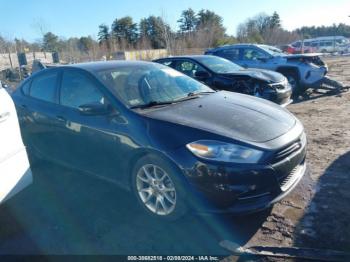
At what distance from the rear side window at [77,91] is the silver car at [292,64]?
738cm

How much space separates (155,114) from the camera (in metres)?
3.13

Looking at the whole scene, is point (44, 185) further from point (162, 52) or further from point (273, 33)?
point (273, 33)

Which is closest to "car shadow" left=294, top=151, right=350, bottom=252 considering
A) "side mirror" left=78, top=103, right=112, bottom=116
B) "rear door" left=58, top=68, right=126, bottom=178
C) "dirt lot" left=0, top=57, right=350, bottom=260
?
"dirt lot" left=0, top=57, right=350, bottom=260

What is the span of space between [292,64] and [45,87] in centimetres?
751

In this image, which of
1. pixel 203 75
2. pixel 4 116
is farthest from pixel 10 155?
pixel 203 75

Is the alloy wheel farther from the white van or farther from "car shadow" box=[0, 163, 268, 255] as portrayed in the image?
the white van

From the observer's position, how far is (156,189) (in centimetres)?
309

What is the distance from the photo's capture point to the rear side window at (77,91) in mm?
3514

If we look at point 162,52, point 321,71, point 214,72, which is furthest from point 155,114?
point 162,52

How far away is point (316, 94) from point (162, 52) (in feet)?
89.0

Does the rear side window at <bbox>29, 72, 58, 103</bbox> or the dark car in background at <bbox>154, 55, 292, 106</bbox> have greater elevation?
the rear side window at <bbox>29, 72, 58, 103</bbox>

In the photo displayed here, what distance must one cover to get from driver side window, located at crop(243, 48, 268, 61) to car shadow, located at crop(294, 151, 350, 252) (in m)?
6.73

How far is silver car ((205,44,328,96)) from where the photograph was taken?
921 cm

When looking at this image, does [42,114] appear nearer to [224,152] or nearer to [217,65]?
[224,152]
